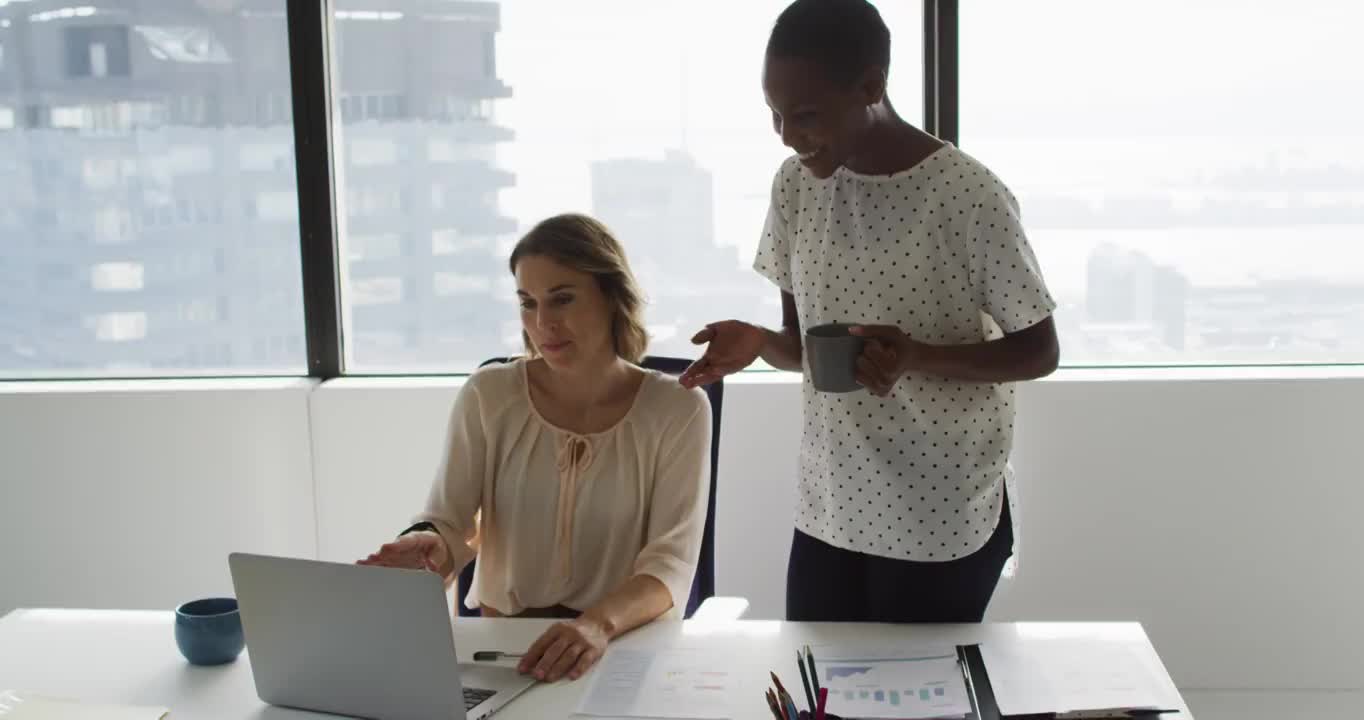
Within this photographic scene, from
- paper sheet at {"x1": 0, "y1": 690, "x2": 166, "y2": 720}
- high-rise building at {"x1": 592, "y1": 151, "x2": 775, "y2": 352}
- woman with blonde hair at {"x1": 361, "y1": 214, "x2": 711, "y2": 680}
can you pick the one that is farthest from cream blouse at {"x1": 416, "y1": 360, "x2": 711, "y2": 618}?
high-rise building at {"x1": 592, "y1": 151, "x2": 775, "y2": 352}

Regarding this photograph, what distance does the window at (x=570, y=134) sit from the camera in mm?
3162

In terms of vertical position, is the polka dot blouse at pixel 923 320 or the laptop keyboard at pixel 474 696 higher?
the polka dot blouse at pixel 923 320

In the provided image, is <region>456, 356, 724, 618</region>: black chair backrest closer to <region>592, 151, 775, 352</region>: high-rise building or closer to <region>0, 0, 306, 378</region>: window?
<region>592, 151, 775, 352</region>: high-rise building

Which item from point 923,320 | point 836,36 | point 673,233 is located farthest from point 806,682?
point 673,233

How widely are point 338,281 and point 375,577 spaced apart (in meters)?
2.08

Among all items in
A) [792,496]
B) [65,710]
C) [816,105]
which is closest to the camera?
[65,710]

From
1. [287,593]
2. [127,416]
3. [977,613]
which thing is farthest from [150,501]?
[977,613]

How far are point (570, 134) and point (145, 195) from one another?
1122mm

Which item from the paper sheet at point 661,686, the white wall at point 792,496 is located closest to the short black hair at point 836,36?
the paper sheet at point 661,686

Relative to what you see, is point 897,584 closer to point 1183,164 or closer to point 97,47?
point 1183,164

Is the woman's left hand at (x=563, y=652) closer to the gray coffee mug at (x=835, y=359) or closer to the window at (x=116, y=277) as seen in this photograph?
the gray coffee mug at (x=835, y=359)

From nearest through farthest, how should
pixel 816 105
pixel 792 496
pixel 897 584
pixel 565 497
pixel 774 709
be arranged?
pixel 774 709 → pixel 816 105 → pixel 897 584 → pixel 565 497 → pixel 792 496

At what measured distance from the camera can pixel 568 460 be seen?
201 cm

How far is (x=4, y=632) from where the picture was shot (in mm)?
1766
